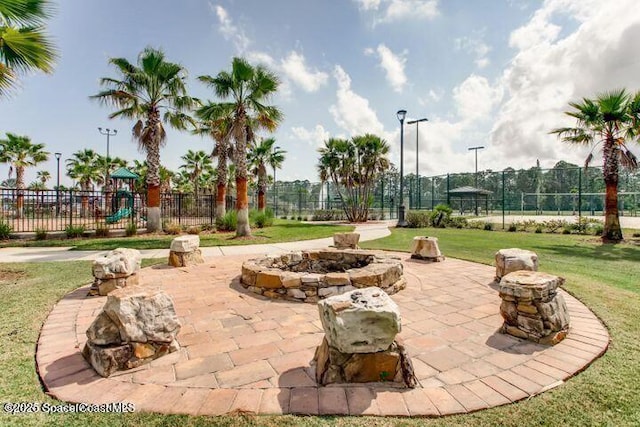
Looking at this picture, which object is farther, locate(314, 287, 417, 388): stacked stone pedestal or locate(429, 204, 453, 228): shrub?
locate(429, 204, 453, 228): shrub

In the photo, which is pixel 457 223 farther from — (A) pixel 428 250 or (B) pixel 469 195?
(B) pixel 469 195

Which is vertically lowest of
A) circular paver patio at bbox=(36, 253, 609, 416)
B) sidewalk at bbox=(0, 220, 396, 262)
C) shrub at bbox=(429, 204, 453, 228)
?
circular paver patio at bbox=(36, 253, 609, 416)

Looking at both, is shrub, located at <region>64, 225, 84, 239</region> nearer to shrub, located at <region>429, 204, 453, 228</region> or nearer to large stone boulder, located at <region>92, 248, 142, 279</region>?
large stone boulder, located at <region>92, 248, 142, 279</region>

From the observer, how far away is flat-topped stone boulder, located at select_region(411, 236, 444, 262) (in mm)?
6484

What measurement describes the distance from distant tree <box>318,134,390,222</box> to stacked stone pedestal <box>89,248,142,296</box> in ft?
56.6

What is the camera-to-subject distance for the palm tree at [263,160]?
67.8ft

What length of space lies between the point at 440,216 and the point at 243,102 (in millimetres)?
11268

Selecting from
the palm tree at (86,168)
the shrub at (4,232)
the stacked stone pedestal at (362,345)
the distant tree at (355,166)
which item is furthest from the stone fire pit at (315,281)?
the palm tree at (86,168)

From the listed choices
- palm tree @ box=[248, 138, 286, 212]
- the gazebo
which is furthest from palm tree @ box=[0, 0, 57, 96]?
the gazebo

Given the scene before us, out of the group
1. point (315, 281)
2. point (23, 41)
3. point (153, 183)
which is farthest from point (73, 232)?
point (315, 281)

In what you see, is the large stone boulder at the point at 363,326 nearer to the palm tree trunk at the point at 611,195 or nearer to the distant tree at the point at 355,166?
the palm tree trunk at the point at 611,195

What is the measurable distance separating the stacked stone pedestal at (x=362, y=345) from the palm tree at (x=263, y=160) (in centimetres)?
1815

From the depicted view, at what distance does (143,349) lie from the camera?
2.35 metres

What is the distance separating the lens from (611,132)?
1016cm
